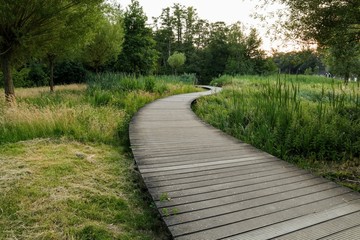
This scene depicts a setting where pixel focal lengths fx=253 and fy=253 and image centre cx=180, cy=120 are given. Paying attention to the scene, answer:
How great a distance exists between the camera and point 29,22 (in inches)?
268

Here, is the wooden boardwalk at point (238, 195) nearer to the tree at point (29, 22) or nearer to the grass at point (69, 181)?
the grass at point (69, 181)

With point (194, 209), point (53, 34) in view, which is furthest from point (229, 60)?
point (194, 209)

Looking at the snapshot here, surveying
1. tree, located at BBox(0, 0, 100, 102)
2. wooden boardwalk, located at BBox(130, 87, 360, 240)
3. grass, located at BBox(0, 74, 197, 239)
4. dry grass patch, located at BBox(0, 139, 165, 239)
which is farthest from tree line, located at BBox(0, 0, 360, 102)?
dry grass patch, located at BBox(0, 139, 165, 239)

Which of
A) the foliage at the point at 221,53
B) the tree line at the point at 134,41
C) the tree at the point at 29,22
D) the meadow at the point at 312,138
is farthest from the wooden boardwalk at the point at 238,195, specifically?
the foliage at the point at 221,53

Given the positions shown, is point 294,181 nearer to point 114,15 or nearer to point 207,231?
point 207,231

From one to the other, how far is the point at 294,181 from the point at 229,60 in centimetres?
3591

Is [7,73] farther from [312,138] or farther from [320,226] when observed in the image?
[320,226]

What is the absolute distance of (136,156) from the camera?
3.82 metres

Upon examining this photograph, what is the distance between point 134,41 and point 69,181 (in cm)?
2312

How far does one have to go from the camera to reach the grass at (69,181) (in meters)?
2.40

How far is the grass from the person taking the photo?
2398 millimetres

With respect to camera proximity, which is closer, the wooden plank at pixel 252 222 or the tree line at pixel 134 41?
the wooden plank at pixel 252 222

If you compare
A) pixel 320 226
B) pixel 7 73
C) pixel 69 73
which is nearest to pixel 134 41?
pixel 69 73

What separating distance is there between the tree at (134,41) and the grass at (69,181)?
19461mm
